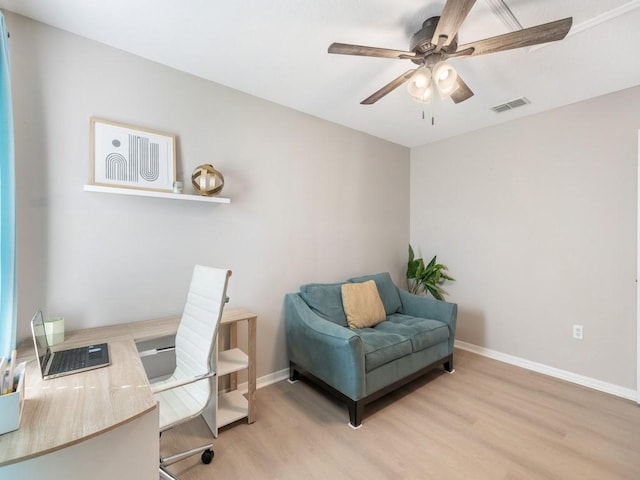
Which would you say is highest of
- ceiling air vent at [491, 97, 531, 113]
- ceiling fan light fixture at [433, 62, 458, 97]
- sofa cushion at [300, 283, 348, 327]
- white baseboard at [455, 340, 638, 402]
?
ceiling air vent at [491, 97, 531, 113]

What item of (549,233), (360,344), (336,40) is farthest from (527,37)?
(549,233)

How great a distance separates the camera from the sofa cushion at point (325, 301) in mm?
2613

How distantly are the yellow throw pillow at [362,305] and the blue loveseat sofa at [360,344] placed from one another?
0.19 feet

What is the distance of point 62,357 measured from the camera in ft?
4.45

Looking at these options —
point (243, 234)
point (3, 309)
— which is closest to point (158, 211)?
point (243, 234)

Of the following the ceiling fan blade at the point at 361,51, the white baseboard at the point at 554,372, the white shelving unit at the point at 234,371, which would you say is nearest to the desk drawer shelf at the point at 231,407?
the white shelving unit at the point at 234,371

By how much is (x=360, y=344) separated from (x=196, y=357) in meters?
1.07

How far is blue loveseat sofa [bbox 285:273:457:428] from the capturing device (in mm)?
2041

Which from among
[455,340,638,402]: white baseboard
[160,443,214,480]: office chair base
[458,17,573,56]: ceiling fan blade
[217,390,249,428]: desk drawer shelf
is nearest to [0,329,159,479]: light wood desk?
[160,443,214,480]: office chair base

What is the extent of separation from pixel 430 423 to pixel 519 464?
0.53m

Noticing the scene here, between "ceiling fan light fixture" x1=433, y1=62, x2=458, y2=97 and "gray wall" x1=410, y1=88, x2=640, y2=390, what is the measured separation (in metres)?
1.82

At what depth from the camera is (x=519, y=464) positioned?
5.55 feet

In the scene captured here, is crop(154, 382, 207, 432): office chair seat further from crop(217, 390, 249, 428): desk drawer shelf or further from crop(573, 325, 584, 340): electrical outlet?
crop(573, 325, 584, 340): electrical outlet

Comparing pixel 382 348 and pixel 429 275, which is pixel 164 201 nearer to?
pixel 382 348
